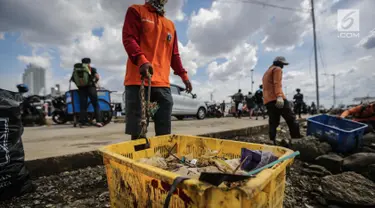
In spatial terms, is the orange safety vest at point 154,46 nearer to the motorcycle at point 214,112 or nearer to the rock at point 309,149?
the rock at point 309,149

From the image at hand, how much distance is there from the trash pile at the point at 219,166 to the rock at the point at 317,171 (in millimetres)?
1734

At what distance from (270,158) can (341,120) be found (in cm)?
468

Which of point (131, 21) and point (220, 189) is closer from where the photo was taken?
point (220, 189)

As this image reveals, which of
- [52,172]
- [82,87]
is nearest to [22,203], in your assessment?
[52,172]

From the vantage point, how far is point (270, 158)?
98 cm

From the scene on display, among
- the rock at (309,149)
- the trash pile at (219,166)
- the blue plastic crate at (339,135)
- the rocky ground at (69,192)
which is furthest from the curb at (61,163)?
the blue plastic crate at (339,135)

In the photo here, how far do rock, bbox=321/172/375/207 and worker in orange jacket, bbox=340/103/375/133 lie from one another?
11.6 ft

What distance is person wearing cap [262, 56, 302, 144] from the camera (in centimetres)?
372

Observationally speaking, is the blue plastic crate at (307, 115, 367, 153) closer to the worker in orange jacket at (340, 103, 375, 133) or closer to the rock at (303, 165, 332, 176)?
the rock at (303, 165, 332, 176)

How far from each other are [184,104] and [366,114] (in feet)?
22.3

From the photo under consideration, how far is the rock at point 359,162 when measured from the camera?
244 cm

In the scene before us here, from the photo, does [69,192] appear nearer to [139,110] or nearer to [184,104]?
[139,110]

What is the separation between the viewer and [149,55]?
6.19 ft

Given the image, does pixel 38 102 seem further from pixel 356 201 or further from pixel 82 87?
pixel 356 201
